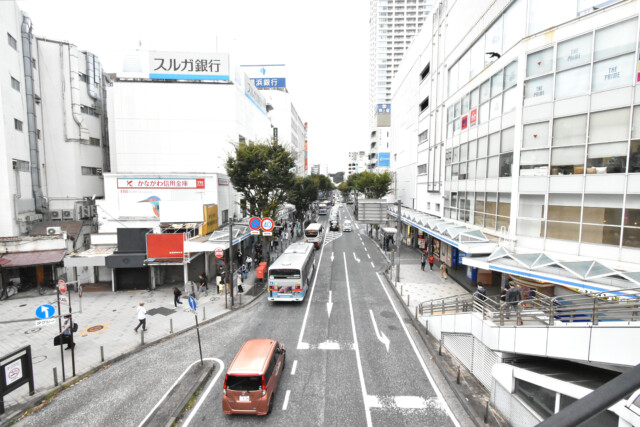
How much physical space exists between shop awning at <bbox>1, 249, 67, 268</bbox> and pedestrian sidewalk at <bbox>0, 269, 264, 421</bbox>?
228 centimetres


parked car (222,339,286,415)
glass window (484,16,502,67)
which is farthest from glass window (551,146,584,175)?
parked car (222,339,286,415)

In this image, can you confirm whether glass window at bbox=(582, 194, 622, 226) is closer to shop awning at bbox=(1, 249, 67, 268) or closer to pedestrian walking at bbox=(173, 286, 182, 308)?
pedestrian walking at bbox=(173, 286, 182, 308)

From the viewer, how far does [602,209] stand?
46.3ft

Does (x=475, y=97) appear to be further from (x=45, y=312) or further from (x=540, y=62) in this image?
(x=45, y=312)

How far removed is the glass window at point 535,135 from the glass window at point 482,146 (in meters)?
4.02

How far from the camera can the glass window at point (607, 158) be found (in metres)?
13.3

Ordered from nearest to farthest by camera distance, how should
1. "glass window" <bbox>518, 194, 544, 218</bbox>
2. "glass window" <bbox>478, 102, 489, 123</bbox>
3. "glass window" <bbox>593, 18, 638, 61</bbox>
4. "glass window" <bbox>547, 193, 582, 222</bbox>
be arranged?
"glass window" <bbox>593, 18, 638, 61</bbox>
"glass window" <bbox>547, 193, 582, 222</bbox>
"glass window" <bbox>518, 194, 544, 218</bbox>
"glass window" <bbox>478, 102, 489, 123</bbox>

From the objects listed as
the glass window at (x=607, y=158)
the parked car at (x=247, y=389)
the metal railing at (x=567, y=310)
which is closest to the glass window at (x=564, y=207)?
the glass window at (x=607, y=158)

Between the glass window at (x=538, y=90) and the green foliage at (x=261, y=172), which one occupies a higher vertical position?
the glass window at (x=538, y=90)

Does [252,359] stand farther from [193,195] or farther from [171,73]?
[171,73]

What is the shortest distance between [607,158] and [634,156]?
91 cm

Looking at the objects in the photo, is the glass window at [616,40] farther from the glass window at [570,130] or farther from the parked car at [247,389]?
the parked car at [247,389]

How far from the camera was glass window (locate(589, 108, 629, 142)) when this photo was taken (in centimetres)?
1318

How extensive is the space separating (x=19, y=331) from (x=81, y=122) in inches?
1002
